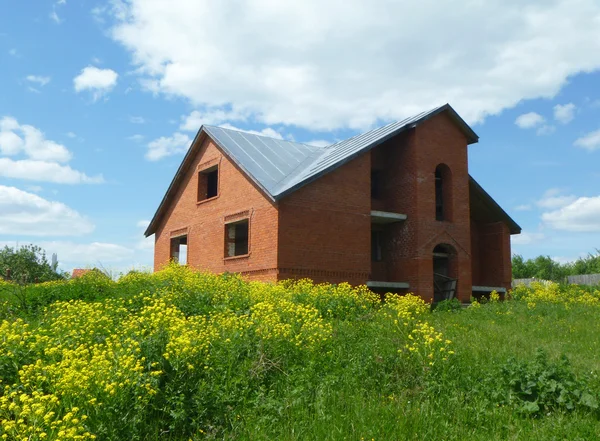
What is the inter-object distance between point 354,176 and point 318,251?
2805 mm

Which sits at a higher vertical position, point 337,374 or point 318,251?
point 318,251

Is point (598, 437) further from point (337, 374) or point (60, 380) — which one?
point (60, 380)

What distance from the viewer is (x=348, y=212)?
18672 mm

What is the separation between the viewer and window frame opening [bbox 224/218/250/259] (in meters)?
20.0

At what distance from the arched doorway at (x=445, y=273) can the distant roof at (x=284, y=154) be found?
14.3 feet

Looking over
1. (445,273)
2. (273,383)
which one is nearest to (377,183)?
(445,273)

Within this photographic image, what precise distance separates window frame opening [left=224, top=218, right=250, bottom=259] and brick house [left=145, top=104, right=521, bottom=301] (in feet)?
0.14

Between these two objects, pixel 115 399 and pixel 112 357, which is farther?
pixel 112 357

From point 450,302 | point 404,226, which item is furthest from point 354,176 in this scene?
point 450,302

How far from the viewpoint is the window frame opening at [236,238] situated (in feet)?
65.6

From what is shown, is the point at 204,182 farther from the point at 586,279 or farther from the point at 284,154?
the point at 586,279

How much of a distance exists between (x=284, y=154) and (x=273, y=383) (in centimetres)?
1558

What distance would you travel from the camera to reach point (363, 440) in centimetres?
541

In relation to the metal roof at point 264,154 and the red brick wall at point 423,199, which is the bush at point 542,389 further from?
the red brick wall at point 423,199
